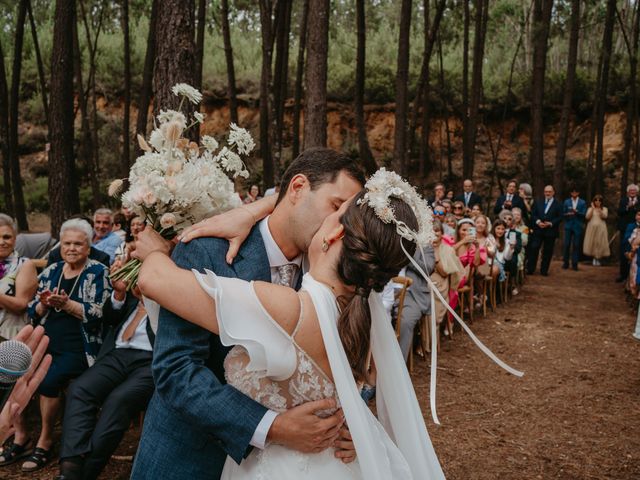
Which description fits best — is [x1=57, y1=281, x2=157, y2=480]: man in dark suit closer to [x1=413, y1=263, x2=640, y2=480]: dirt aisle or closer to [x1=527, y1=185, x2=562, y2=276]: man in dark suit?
[x1=413, y1=263, x2=640, y2=480]: dirt aisle

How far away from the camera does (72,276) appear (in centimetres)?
476

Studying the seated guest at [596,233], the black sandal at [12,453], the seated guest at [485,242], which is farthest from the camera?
the seated guest at [596,233]

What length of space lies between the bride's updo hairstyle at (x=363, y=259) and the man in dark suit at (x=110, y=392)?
7.99 ft

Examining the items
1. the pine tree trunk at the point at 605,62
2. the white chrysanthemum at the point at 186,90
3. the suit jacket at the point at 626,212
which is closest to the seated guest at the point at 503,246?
the suit jacket at the point at 626,212

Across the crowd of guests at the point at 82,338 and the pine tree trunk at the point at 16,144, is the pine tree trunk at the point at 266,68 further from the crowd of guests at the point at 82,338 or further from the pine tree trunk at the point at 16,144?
the crowd of guests at the point at 82,338

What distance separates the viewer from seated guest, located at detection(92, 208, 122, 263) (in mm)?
6801

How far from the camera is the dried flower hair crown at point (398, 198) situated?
1.76 meters

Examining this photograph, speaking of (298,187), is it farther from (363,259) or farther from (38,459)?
(38,459)

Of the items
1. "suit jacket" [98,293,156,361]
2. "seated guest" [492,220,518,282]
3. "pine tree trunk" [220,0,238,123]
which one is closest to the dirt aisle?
"seated guest" [492,220,518,282]

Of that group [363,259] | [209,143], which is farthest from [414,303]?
[363,259]

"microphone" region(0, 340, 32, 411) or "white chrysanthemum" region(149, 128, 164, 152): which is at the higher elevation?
"white chrysanthemum" region(149, 128, 164, 152)

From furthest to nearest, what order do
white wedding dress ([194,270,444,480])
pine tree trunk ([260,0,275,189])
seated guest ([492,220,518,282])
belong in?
pine tree trunk ([260,0,275,189]) → seated guest ([492,220,518,282]) → white wedding dress ([194,270,444,480])

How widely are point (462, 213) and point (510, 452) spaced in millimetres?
7109

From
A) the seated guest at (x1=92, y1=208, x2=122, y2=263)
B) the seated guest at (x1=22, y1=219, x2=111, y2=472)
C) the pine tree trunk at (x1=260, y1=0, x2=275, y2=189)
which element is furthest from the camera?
the pine tree trunk at (x1=260, y1=0, x2=275, y2=189)
